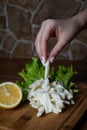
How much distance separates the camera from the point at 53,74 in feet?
3.97

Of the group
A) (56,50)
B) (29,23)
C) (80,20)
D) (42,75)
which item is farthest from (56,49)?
(29,23)

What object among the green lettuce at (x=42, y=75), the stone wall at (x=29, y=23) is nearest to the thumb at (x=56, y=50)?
the green lettuce at (x=42, y=75)

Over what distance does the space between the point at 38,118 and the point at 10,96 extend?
16 cm

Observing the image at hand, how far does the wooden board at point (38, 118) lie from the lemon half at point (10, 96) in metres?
0.02

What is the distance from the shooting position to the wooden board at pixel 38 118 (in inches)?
35.6

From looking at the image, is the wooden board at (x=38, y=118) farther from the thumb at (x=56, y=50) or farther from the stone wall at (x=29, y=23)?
the stone wall at (x=29, y=23)

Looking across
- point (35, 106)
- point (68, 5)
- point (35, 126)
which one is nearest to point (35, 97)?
point (35, 106)

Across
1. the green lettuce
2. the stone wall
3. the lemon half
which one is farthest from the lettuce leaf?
the stone wall

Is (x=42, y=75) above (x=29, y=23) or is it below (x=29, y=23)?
above

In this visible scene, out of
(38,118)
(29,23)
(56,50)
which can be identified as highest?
(56,50)

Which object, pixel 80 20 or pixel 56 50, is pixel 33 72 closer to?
pixel 56 50

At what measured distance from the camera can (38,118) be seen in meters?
0.96

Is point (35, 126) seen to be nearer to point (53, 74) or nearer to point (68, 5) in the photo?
point (53, 74)

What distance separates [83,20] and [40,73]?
335mm
